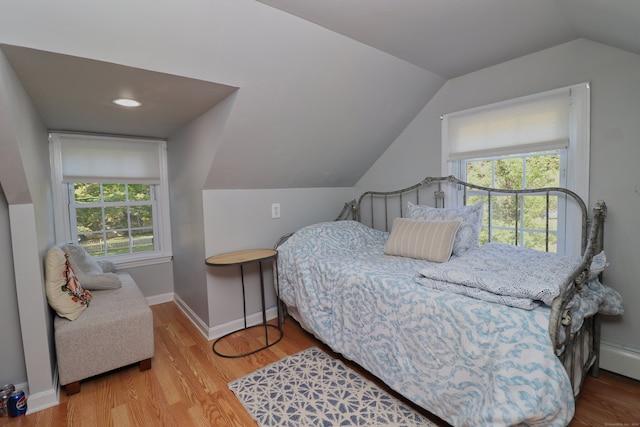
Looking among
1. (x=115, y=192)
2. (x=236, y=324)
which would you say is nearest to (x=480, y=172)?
(x=236, y=324)

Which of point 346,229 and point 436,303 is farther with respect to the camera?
point 346,229

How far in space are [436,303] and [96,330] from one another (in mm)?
1966

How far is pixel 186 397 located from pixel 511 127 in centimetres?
279

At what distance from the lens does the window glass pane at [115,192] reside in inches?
119

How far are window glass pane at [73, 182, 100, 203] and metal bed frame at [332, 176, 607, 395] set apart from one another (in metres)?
1.89

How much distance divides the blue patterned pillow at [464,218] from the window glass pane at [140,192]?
8.77 feet

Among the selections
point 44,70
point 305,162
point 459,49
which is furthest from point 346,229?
point 44,70

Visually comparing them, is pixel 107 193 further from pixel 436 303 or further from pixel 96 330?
pixel 436 303

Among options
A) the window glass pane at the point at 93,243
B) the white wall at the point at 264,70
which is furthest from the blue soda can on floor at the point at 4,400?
the white wall at the point at 264,70

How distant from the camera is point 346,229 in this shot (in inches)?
107

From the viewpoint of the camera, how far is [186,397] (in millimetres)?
1814

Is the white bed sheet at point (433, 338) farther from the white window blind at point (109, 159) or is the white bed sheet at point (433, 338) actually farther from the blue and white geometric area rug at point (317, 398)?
the white window blind at point (109, 159)

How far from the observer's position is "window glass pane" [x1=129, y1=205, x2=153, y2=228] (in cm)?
320

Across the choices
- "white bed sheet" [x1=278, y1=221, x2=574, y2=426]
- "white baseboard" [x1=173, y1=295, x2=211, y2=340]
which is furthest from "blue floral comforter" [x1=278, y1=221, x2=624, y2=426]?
"white baseboard" [x1=173, y1=295, x2=211, y2=340]
